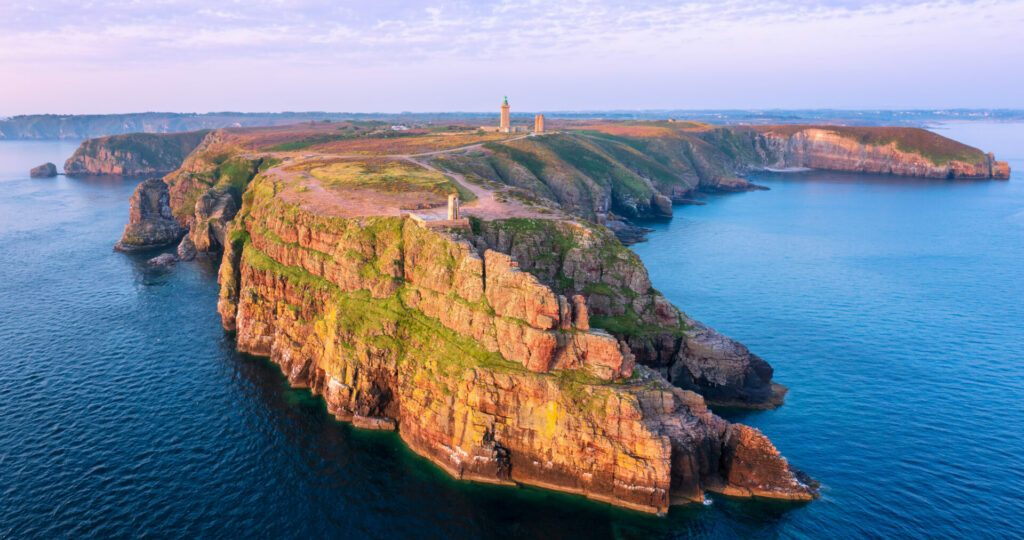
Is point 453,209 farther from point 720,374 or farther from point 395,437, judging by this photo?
point 720,374

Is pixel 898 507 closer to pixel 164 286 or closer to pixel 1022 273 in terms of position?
pixel 1022 273

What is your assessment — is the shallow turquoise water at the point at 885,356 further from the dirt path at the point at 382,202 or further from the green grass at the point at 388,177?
the green grass at the point at 388,177

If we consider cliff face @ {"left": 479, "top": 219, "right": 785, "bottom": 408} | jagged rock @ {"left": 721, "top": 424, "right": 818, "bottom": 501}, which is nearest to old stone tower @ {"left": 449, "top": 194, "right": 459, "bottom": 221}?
cliff face @ {"left": 479, "top": 219, "right": 785, "bottom": 408}

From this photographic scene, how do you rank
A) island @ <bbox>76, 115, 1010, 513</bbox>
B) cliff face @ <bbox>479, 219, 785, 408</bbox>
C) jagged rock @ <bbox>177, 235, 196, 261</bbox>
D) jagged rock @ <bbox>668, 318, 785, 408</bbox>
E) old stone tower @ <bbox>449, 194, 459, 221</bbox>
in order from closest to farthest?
1. island @ <bbox>76, 115, 1010, 513</bbox>
2. jagged rock @ <bbox>668, 318, 785, 408</bbox>
3. cliff face @ <bbox>479, 219, 785, 408</bbox>
4. old stone tower @ <bbox>449, 194, 459, 221</bbox>
5. jagged rock @ <bbox>177, 235, 196, 261</bbox>

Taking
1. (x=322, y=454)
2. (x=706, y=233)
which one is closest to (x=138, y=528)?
(x=322, y=454)

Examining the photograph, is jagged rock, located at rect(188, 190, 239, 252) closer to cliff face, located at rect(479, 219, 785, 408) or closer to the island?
the island

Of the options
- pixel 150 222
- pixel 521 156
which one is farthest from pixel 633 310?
pixel 150 222

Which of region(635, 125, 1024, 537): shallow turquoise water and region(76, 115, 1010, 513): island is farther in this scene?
region(76, 115, 1010, 513): island
